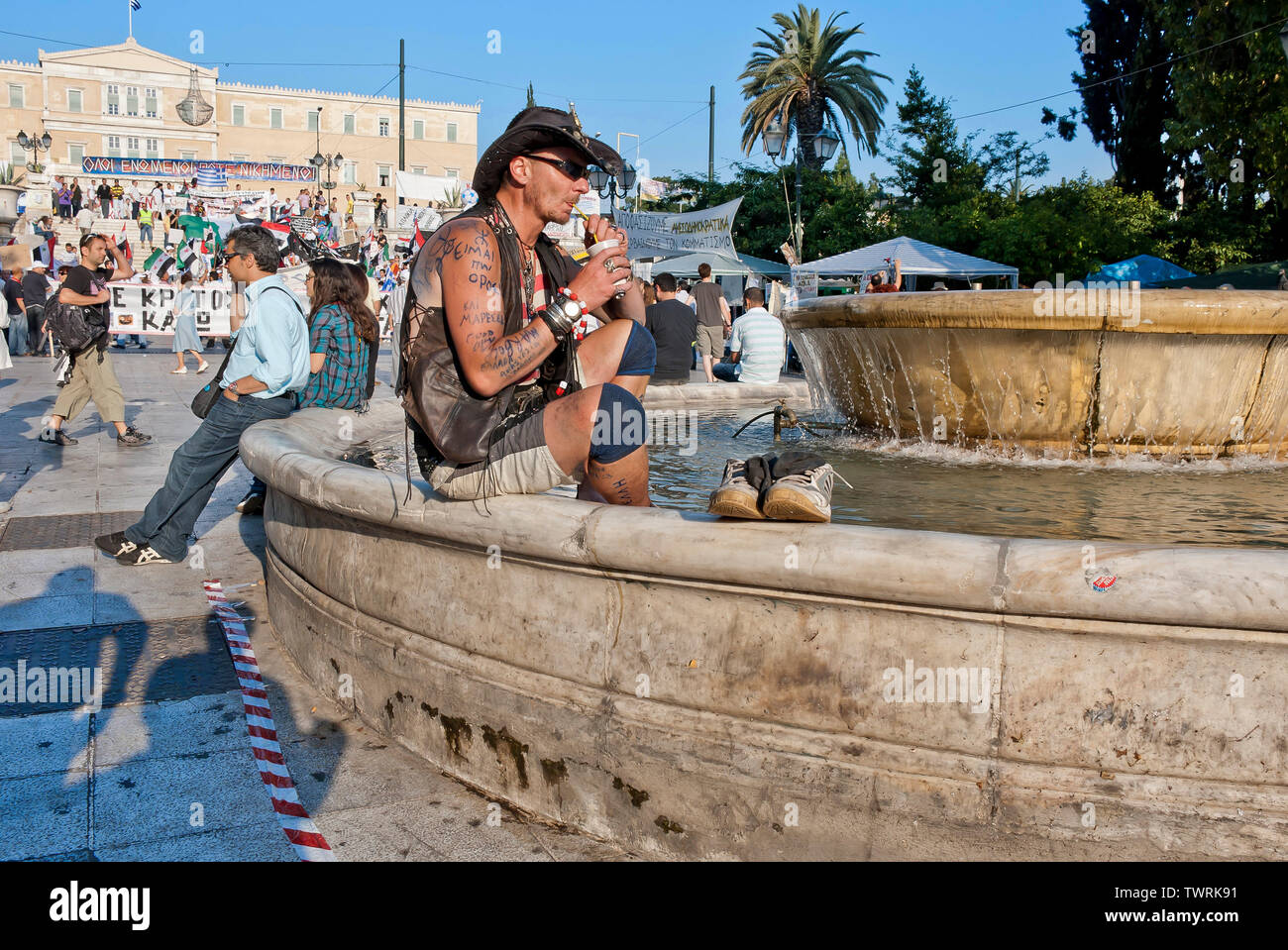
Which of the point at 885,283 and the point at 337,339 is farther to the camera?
the point at 885,283

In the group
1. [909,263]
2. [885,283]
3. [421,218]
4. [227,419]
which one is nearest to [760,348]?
[227,419]

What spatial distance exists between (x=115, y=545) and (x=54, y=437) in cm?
452

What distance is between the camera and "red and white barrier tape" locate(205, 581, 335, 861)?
2.97 metres

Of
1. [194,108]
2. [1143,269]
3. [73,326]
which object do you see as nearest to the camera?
[73,326]

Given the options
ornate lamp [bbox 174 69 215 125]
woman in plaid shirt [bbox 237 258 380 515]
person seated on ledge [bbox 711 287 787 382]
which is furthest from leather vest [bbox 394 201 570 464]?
ornate lamp [bbox 174 69 215 125]

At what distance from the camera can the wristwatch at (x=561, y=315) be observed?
312cm

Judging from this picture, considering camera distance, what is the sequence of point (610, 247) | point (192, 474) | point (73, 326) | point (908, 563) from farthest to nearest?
point (73, 326)
point (192, 474)
point (610, 247)
point (908, 563)

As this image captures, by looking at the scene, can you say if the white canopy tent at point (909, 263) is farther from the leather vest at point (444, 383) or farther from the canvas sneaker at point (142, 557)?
the leather vest at point (444, 383)

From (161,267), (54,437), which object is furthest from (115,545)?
(161,267)

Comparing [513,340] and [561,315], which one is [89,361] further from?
[561,315]

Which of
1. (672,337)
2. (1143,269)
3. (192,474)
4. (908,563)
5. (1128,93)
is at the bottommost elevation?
(192,474)

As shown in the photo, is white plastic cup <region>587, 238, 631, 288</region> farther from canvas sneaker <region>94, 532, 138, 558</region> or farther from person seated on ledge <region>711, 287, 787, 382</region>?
person seated on ledge <region>711, 287, 787, 382</region>

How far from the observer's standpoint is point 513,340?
3150mm

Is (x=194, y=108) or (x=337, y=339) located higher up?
(x=194, y=108)
